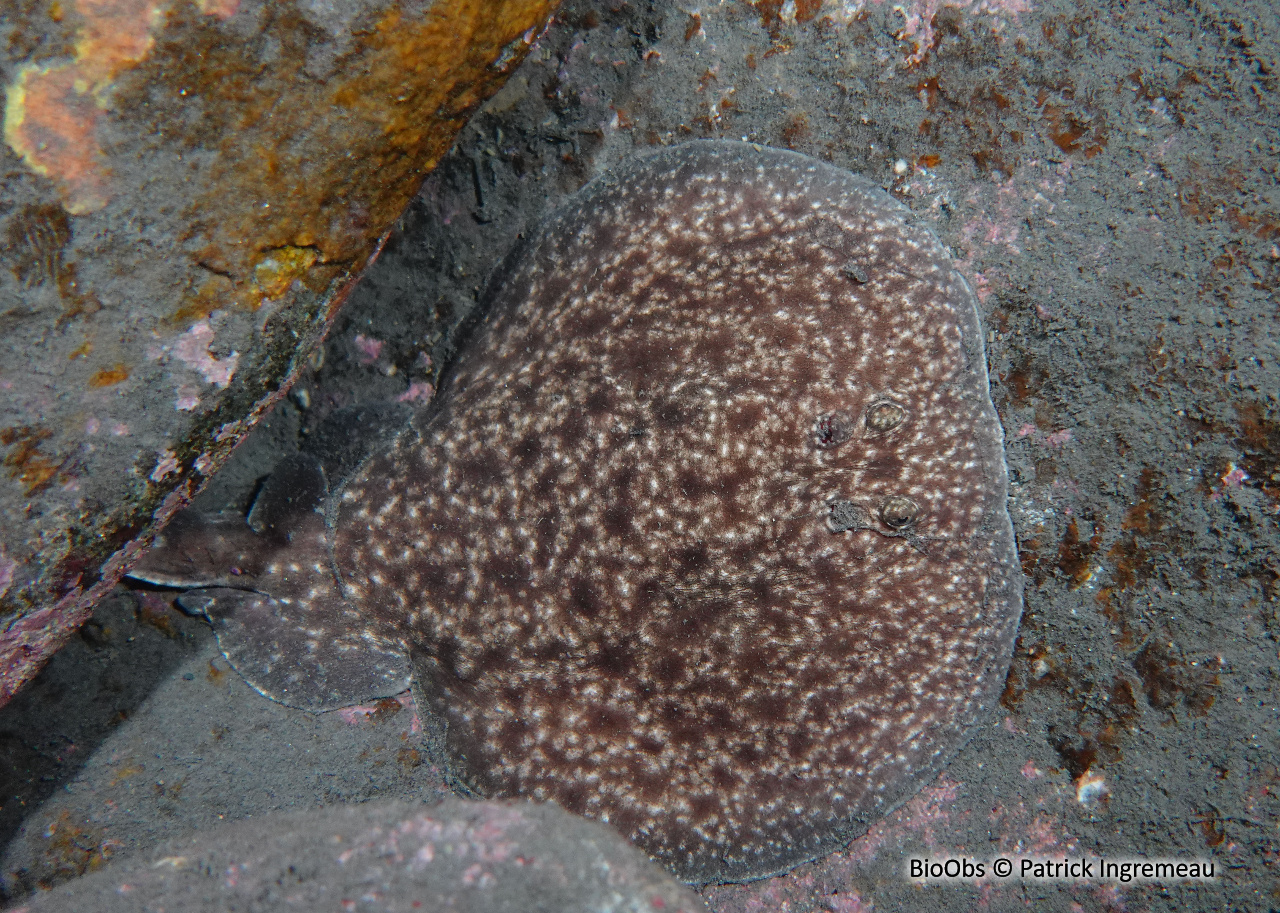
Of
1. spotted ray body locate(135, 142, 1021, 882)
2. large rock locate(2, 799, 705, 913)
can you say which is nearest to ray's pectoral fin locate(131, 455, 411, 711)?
spotted ray body locate(135, 142, 1021, 882)

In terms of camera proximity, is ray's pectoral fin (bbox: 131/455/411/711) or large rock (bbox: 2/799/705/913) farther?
ray's pectoral fin (bbox: 131/455/411/711)

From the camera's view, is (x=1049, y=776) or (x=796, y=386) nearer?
(x=796, y=386)

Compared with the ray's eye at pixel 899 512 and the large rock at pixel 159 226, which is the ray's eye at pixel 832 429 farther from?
the large rock at pixel 159 226

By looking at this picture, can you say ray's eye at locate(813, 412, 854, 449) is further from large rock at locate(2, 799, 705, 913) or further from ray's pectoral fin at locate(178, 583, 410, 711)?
ray's pectoral fin at locate(178, 583, 410, 711)

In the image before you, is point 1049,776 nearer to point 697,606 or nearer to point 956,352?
point 697,606

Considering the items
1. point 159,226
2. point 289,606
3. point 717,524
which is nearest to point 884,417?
point 717,524

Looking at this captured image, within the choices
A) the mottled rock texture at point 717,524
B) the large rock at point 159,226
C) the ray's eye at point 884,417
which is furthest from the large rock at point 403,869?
the ray's eye at point 884,417

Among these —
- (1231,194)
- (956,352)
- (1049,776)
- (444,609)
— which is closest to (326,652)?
(444,609)
